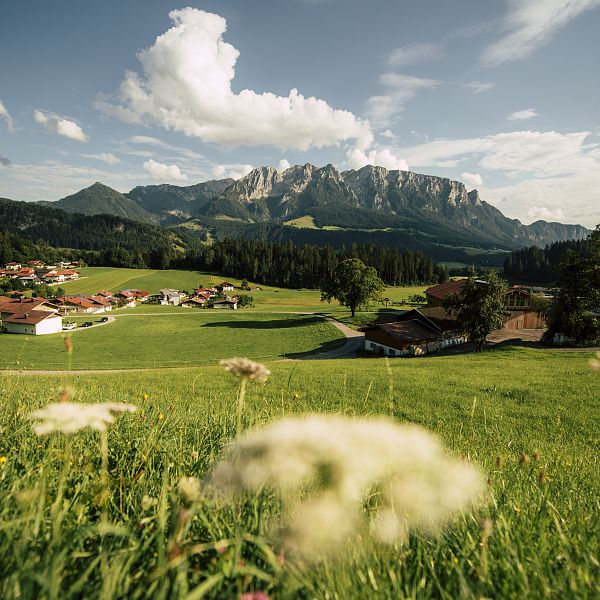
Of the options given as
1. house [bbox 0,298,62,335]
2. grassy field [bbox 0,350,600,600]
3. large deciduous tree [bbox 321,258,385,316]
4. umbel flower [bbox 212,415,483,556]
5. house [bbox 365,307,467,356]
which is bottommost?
house [bbox 0,298,62,335]

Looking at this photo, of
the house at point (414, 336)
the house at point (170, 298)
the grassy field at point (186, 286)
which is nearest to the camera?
the house at point (414, 336)

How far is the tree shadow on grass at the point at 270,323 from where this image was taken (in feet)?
274

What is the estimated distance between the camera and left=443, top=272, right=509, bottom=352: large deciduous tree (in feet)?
149

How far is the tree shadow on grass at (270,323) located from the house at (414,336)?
80.1ft

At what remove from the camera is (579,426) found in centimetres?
1268

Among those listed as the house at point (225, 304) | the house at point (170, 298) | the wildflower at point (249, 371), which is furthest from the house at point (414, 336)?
the house at point (170, 298)

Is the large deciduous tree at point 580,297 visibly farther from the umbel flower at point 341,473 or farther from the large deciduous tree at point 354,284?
the umbel flower at point 341,473

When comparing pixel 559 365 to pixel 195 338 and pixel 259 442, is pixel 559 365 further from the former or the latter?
pixel 195 338

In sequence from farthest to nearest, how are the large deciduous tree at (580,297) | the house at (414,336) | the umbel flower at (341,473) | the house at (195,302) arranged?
the house at (195,302) → the house at (414,336) → the large deciduous tree at (580,297) → the umbel flower at (341,473)

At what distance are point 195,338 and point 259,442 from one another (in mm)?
75621

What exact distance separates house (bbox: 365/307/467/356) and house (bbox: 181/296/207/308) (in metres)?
86.5

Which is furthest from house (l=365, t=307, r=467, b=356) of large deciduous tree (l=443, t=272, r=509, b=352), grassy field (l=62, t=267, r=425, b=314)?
grassy field (l=62, t=267, r=425, b=314)

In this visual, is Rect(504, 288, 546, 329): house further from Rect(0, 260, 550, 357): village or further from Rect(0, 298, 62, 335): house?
Rect(0, 298, 62, 335): house

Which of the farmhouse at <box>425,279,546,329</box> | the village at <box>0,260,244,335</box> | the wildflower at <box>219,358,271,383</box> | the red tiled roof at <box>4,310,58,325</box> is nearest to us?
the wildflower at <box>219,358,271,383</box>
